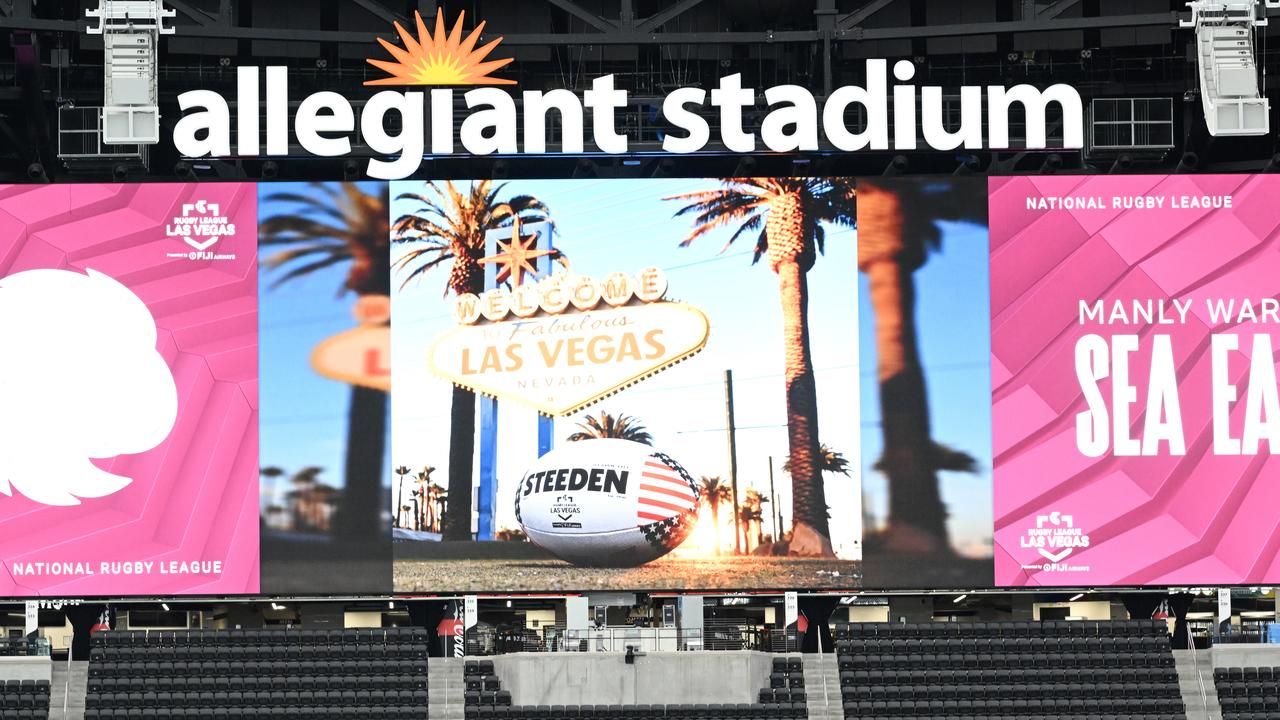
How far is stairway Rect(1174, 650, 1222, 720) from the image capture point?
32094 millimetres

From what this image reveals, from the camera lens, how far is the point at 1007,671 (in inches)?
1271

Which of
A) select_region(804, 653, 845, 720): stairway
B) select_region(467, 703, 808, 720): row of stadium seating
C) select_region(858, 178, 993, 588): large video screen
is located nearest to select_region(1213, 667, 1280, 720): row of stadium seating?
select_region(858, 178, 993, 588): large video screen

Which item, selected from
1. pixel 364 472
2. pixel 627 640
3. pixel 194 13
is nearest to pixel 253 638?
pixel 364 472

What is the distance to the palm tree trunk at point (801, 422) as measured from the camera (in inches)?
1283

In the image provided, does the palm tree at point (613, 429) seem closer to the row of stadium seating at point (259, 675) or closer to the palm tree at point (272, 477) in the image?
the row of stadium seating at point (259, 675)

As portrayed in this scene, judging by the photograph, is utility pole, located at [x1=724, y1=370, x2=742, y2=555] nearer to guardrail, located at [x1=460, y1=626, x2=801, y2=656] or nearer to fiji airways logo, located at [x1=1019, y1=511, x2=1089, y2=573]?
guardrail, located at [x1=460, y1=626, x2=801, y2=656]

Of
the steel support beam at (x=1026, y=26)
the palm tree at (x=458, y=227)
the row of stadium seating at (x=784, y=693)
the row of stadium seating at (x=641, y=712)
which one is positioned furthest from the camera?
the palm tree at (x=458, y=227)

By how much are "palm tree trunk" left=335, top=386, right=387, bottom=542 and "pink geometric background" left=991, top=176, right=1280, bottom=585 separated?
9.83 m

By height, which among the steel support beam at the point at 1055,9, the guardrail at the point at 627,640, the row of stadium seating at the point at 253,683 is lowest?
the row of stadium seating at the point at 253,683

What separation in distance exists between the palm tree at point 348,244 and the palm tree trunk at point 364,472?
0.02m

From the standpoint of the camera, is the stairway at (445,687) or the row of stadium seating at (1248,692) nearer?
the row of stadium seating at (1248,692)

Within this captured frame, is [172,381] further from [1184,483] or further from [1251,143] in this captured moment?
[1251,143]

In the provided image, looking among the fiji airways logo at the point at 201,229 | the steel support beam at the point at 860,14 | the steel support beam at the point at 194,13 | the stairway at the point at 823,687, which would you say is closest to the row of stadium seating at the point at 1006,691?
the stairway at the point at 823,687

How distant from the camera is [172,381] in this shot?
32906 millimetres
